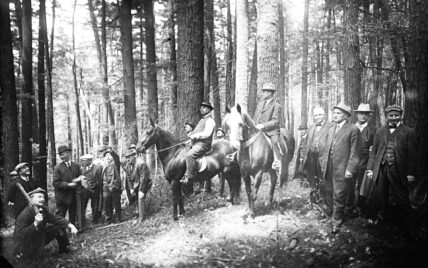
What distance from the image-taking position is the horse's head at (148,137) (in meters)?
5.61

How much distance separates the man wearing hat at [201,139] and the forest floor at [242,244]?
3.10 ft

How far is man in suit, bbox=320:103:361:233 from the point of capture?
4.88 m

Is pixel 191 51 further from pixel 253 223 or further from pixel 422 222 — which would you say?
pixel 422 222

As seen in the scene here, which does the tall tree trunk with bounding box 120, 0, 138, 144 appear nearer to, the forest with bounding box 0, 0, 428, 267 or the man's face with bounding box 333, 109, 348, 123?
the forest with bounding box 0, 0, 428, 267

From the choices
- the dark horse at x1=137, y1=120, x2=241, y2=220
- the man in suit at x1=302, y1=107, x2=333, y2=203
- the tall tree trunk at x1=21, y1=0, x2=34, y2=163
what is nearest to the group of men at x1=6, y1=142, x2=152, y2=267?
the dark horse at x1=137, y1=120, x2=241, y2=220

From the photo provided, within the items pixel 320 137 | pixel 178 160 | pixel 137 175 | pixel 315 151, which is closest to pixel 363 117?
pixel 320 137

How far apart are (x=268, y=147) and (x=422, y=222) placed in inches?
94.0

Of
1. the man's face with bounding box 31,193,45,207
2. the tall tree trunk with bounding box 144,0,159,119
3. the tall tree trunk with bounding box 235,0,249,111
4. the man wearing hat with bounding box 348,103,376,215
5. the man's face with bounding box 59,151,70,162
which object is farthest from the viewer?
the tall tree trunk with bounding box 144,0,159,119

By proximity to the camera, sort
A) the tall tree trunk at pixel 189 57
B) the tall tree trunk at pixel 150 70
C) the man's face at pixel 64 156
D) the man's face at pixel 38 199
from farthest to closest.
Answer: the tall tree trunk at pixel 150 70 → the tall tree trunk at pixel 189 57 → the man's face at pixel 64 156 → the man's face at pixel 38 199

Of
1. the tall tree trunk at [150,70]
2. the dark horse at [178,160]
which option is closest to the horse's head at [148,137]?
the dark horse at [178,160]

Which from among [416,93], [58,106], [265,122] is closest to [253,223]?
[265,122]

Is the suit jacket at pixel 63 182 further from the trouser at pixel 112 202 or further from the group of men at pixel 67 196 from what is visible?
the trouser at pixel 112 202

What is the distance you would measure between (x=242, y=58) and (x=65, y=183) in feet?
16.7

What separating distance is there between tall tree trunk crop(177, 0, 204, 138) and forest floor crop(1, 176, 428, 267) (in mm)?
2335
